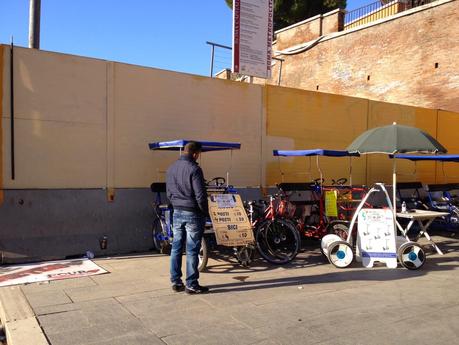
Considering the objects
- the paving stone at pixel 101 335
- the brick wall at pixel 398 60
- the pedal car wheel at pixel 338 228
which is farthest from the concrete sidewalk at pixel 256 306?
the brick wall at pixel 398 60

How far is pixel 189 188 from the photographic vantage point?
19.1 feet

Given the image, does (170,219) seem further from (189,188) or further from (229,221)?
(189,188)

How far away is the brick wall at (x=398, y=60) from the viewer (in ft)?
58.8

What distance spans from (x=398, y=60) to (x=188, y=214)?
1654 cm

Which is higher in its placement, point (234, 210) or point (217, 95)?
point (217, 95)

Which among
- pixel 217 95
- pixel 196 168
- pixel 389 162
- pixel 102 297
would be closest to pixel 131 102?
pixel 217 95

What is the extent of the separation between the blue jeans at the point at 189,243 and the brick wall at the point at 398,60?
1479 cm

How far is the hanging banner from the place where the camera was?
32.7 feet

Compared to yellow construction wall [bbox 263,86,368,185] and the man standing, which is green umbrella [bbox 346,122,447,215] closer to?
yellow construction wall [bbox 263,86,368,185]

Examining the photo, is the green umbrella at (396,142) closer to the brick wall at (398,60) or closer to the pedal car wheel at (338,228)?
the pedal car wheel at (338,228)

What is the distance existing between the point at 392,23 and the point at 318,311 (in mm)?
17991

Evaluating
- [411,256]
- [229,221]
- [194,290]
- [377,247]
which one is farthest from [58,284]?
[411,256]

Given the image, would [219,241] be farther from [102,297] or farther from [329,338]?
[329,338]

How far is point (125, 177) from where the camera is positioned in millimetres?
8406
